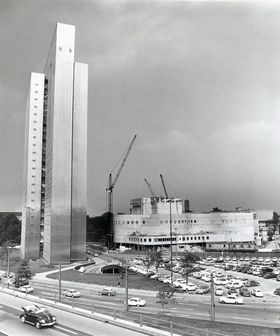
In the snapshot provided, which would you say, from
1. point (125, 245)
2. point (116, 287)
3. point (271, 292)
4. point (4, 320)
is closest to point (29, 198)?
point (125, 245)

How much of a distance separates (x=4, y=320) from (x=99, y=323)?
7117 millimetres

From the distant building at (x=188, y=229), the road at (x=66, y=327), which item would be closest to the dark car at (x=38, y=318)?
the road at (x=66, y=327)

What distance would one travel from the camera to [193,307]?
3919 centimetres

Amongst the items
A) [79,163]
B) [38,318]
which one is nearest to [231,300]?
[38,318]

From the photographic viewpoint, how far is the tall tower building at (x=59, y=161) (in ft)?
309

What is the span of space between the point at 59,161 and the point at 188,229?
67145 millimetres

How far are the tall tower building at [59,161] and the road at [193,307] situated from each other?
42680mm

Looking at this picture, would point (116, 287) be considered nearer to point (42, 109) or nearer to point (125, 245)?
point (42, 109)

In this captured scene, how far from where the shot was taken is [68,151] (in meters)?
96.9

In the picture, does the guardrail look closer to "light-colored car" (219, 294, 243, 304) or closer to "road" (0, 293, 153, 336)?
"road" (0, 293, 153, 336)

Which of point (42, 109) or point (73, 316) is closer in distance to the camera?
point (73, 316)

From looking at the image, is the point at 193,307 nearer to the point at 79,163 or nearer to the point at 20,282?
the point at 20,282

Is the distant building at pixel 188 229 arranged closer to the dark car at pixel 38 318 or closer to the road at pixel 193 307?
the road at pixel 193 307

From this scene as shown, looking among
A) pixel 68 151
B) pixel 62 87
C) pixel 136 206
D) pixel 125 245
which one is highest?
pixel 62 87
